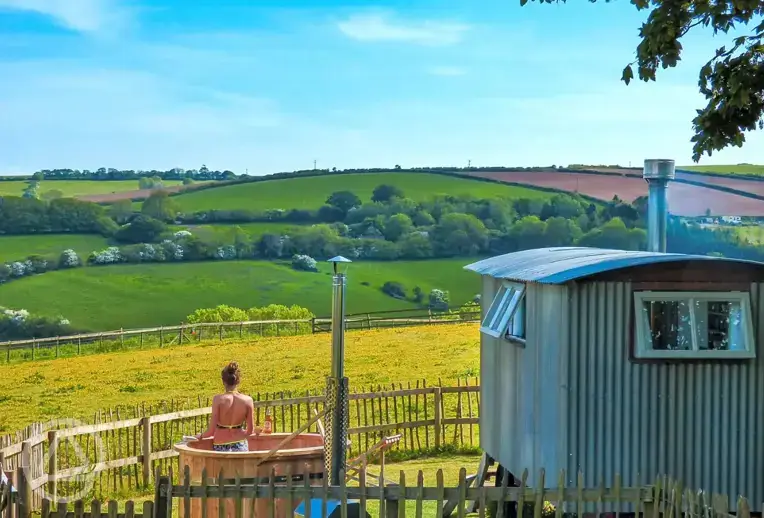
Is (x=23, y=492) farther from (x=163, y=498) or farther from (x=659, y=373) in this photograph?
(x=659, y=373)

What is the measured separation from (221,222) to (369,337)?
60027 millimetres

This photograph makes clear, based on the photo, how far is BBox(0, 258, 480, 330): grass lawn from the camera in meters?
83.2

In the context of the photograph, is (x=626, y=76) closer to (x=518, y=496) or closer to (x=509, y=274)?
(x=509, y=274)

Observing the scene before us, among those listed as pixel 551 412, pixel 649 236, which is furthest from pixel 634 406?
pixel 649 236

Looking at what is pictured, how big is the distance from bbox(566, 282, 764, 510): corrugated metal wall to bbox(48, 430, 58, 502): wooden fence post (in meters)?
7.09

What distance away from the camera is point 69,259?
93250 mm

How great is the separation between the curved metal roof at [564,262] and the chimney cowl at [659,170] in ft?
5.99

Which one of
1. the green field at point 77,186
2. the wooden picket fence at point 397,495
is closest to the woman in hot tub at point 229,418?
the wooden picket fence at point 397,495

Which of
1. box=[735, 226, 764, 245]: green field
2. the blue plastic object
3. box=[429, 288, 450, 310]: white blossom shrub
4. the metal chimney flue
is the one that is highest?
the metal chimney flue

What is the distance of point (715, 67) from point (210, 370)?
84.8 ft

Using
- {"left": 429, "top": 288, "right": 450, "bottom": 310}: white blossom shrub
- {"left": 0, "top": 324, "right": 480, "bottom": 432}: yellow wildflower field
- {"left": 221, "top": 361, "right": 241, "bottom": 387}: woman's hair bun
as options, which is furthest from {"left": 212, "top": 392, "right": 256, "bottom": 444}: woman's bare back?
{"left": 429, "top": 288, "right": 450, "bottom": 310}: white blossom shrub

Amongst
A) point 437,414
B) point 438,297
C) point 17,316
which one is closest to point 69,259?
point 17,316

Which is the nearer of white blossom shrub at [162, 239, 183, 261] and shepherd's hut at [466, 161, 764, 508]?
shepherd's hut at [466, 161, 764, 508]

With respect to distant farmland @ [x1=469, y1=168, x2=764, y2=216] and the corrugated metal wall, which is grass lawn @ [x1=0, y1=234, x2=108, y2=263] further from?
the corrugated metal wall
